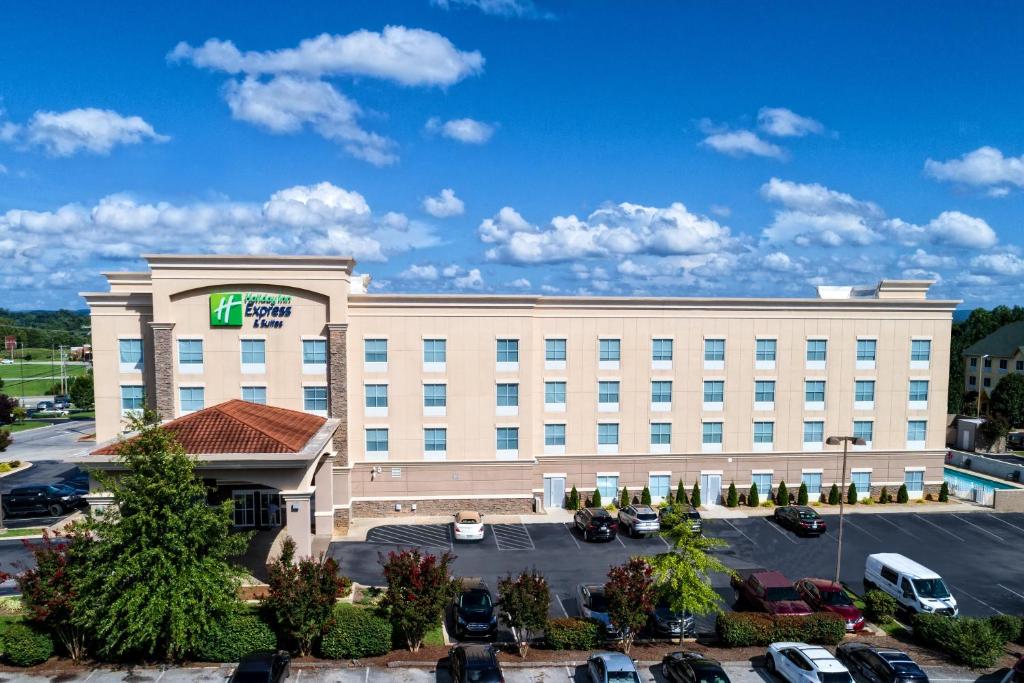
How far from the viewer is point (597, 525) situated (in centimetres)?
3603

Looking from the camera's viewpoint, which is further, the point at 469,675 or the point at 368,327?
the point at 368,327

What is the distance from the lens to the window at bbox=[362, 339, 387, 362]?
3909 centimetres

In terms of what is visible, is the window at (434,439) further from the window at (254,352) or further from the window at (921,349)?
the window at (921,349)

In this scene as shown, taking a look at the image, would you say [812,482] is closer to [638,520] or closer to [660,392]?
[660,392]

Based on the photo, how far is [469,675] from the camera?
20062 mm

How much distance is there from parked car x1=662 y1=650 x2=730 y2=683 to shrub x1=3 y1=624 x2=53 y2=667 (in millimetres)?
19270

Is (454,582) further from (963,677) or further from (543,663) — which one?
(963,677)

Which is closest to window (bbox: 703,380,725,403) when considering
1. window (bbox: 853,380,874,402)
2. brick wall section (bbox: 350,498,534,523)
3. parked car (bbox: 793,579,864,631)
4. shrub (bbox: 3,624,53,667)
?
window (bbox: 853,380,874,402)

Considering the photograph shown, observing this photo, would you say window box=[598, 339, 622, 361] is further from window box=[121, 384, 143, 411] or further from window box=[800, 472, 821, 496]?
window box=[121, 384, 143, 411]

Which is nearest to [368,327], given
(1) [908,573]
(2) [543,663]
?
(2) [543,663]

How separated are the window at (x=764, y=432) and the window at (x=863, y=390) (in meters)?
5.66

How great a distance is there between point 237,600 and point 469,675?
8.04 meters

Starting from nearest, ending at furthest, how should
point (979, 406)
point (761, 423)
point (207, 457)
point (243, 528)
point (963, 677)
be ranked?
point (963, 677) → point (207, 457) → point (243, 528) → point (761, 423) → point (979, 406)

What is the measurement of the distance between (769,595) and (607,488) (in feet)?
53.8
